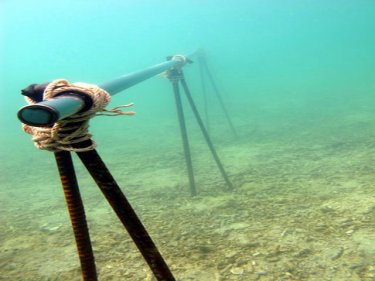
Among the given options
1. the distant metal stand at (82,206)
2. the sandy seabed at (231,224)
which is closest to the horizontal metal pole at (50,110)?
the distant metal stand at (82,206)

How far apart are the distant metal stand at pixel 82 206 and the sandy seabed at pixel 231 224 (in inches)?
93.4

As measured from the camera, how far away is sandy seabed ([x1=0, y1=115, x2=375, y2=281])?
3633 mm

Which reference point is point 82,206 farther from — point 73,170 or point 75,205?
point 73,170

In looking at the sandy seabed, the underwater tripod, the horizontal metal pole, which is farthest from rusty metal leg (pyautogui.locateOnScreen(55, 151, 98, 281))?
the sandy seabed

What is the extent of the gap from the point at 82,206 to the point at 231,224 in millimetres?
3715

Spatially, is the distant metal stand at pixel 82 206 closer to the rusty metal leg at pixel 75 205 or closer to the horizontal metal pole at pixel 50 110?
the rusty metal leg at pixel 75 205

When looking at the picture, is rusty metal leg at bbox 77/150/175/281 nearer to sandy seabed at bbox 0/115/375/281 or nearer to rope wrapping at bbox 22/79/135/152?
rope wrapping at bbox 22/79/135/152

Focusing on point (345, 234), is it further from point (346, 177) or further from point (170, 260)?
point (346, 177)

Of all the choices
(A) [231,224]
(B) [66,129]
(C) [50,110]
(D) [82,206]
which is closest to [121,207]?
(D) [82,206]

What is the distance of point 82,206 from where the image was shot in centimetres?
133

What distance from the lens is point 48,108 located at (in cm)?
100

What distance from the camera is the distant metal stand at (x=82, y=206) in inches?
49.8

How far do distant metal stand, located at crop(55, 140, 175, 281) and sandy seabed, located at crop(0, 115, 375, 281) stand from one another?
237cm

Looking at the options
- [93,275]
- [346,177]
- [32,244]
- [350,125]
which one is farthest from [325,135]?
[93,275]
